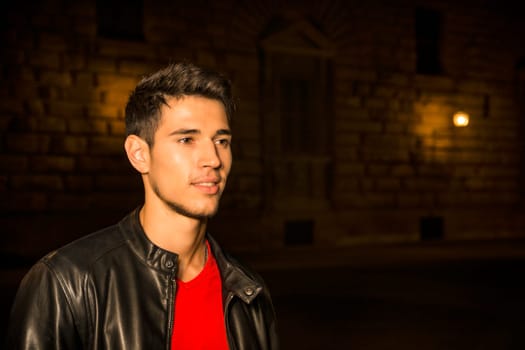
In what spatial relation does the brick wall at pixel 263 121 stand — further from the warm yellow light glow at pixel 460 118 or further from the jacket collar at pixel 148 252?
the jacket collar at pixel 148 252

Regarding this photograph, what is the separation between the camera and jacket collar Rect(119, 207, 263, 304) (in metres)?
1.79

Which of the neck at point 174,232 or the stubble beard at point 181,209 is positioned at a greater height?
the stubble beard at point 181,209

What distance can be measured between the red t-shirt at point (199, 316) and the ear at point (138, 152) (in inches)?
17.6

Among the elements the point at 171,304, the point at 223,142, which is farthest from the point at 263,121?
the point at 171,304

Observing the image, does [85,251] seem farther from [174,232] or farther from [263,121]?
[263,121]

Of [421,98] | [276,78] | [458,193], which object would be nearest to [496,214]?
[458,193]

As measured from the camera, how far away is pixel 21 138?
9.44 metres

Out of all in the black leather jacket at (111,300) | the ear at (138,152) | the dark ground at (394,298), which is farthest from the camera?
the dark ground at (394,298)

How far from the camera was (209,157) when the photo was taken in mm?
1876

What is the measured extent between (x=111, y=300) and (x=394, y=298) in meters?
6.09

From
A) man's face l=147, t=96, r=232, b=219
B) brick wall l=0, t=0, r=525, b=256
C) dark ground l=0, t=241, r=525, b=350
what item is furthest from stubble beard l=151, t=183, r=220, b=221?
brick wall l=0, t=0, r=525, b=256

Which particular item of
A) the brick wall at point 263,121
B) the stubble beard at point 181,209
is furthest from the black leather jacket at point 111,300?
the brick wall at point 263,121

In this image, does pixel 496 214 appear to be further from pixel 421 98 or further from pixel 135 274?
pixel 135 274

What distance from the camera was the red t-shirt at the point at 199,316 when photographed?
1.77 m
